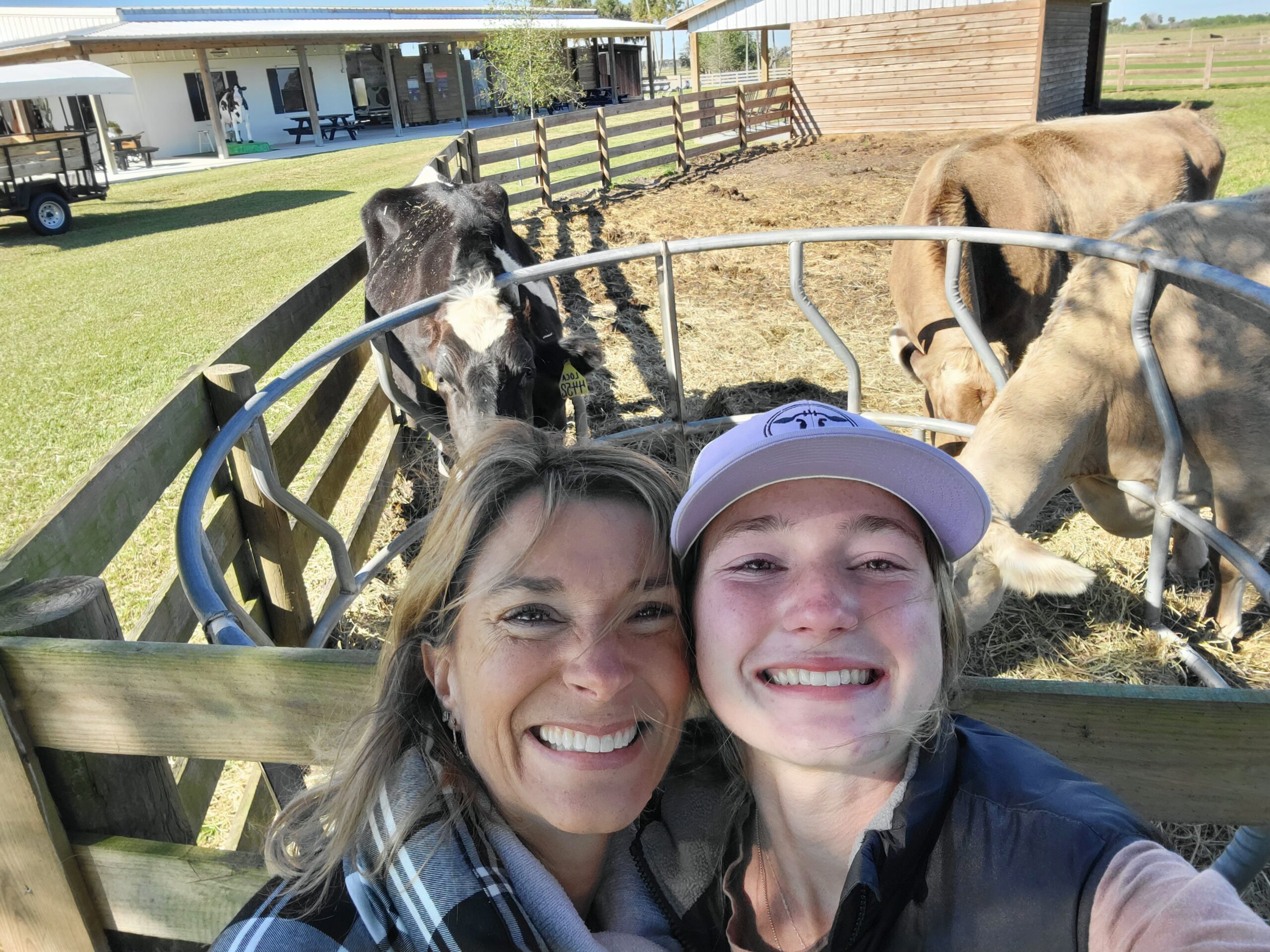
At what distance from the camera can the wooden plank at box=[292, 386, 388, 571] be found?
361 centimetres

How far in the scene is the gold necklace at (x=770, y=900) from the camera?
1.31 metres

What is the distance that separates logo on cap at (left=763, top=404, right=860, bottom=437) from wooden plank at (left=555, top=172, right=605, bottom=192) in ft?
53.3

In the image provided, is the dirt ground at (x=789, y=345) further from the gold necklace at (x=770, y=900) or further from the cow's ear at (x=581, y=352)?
the gold necklace at (x=770, y=900)

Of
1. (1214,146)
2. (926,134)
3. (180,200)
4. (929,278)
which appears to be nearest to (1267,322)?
(929,278)

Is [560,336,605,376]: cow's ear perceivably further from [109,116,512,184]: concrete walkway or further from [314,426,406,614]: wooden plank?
[109,116,512,184]: concrete walkway

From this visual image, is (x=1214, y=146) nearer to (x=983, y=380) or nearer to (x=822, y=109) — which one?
(x=983, y=380)

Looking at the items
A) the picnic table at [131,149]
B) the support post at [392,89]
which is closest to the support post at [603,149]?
the picnic table at [131,149]

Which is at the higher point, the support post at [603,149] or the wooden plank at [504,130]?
the wooden plank at [504,130]

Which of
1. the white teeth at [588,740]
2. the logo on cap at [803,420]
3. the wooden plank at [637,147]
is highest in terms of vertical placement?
the logo on cap at [803,420]

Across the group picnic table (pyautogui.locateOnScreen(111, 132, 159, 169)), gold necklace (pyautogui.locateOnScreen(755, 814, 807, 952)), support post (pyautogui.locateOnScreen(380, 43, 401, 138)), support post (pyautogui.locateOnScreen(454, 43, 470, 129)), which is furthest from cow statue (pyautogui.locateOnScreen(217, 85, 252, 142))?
gold necklace (pyautogui.locateOnScreen(755, 814, 807, 952))

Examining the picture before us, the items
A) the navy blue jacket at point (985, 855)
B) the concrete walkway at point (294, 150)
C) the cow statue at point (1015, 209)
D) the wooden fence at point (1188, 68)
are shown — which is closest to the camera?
the navy blue jacket at point (985, 855)

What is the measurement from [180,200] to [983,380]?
71.1 ft

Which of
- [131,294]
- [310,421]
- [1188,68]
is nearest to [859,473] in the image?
[310,421]

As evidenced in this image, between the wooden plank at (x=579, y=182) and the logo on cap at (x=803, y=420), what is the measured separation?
1624 centimetres
